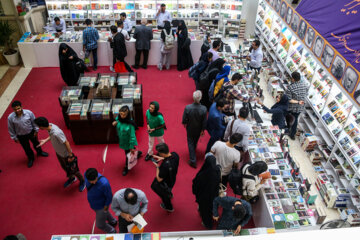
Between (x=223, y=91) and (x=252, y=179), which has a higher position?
(x=223, y=91)

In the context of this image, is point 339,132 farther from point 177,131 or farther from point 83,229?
point 83,229

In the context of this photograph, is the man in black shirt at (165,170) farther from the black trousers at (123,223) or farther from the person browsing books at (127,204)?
the black trousers at (123,223)

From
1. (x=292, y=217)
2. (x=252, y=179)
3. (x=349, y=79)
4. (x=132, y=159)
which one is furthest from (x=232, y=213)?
(x=349, y=79)

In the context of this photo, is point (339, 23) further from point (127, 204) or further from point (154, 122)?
point (127, 204)

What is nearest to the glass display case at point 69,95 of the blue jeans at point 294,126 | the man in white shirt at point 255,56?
the man in white shirt at point 255,56

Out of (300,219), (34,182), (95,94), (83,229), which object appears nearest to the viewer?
(300,219)

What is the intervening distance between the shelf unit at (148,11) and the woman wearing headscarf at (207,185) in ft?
26.5

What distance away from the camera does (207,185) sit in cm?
452

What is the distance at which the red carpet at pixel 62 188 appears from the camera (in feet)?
17.3

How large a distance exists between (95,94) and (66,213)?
2.88m

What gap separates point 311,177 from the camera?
6.43 meters

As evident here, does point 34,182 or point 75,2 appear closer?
point 34,182

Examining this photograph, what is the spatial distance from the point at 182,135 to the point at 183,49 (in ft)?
11.4

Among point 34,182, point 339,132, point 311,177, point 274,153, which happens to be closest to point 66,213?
point 34,182
